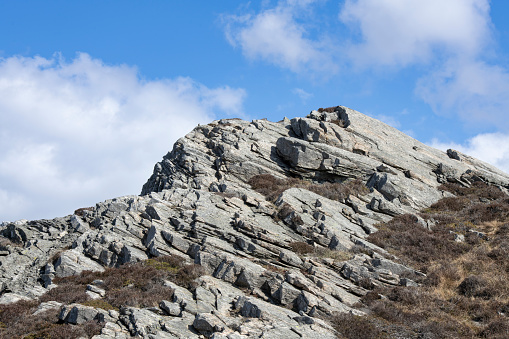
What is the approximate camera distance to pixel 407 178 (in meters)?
44.2

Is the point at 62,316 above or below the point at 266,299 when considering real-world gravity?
below

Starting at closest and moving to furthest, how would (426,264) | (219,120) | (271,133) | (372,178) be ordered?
(426,264), (372,178), (271,133), (219,120)

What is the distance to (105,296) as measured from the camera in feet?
64.1

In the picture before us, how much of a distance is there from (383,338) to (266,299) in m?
5.93

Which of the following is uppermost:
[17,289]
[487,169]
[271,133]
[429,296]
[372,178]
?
[487,169]

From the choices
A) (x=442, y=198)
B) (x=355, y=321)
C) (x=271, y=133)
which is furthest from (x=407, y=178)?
(x=355, y=321)

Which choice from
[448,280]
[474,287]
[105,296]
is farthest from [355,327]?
[105,296]

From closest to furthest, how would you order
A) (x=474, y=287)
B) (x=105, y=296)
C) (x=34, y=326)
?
(x=34, y=326), (x=105, y=296), (x=474, y=287)

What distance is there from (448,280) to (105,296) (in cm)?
1956

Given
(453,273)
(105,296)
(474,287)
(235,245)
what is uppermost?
(453,273)

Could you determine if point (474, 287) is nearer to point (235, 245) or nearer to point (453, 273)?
point (453, 273)

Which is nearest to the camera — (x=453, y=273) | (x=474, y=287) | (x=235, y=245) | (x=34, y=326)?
(x=34, y=326)

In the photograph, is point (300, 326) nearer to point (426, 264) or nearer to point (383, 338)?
point (383, 338)

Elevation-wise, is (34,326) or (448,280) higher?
(448,280)
